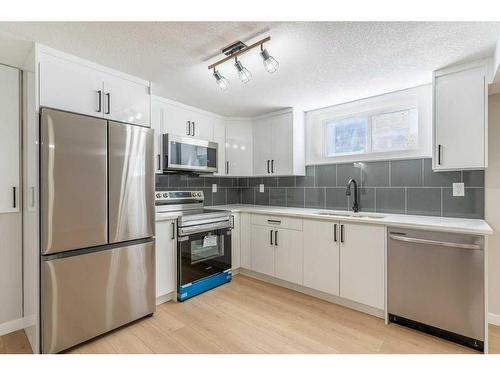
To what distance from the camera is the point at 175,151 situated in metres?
2.83

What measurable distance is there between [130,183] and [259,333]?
5.41 feet

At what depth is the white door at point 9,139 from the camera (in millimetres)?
2047

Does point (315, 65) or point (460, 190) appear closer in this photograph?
point (315, 65)

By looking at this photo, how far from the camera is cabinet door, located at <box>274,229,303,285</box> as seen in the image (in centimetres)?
285

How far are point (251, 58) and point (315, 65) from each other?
54 centimetres

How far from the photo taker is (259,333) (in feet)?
6.88

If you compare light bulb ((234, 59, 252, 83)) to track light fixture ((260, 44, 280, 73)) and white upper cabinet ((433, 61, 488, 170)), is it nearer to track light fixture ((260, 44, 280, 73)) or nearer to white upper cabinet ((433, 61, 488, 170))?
track light fixture ((260, 44, 280, 73))

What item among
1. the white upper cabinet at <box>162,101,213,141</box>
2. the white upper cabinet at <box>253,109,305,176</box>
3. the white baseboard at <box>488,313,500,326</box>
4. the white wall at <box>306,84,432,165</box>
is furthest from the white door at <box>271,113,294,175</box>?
the white baseboard at <box>488,313,500,326</box>

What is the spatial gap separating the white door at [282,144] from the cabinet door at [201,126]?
0.85 metres

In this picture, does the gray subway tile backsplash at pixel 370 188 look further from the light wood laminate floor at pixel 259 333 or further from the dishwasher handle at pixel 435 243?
the light wood laminate floor at pixel 259 333

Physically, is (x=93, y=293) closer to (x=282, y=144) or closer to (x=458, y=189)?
(x=282, y=144)

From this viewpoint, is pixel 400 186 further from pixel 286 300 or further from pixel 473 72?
pixel 286 300

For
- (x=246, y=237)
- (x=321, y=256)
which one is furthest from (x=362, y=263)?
(x=246, y=237)

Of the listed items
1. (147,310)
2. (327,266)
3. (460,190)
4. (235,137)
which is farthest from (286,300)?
(235,137)
